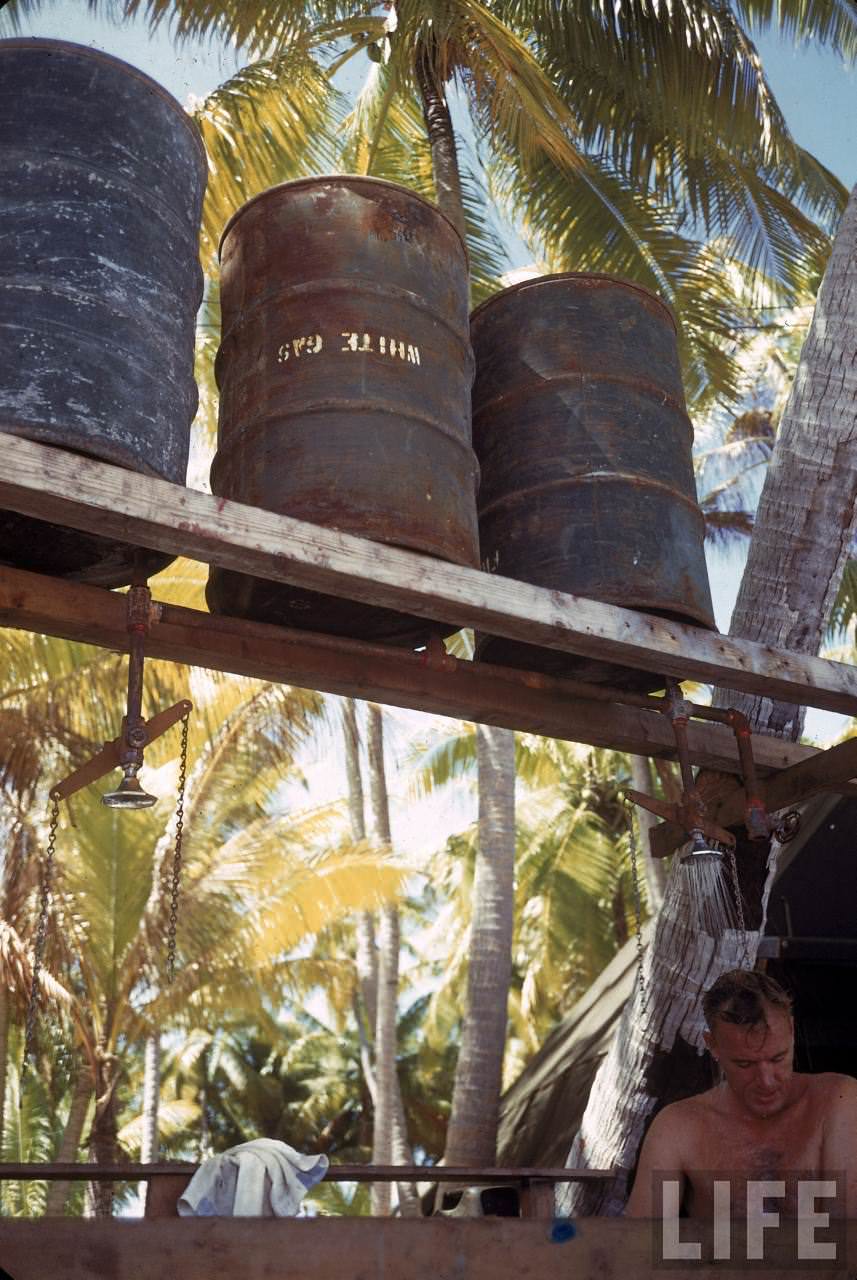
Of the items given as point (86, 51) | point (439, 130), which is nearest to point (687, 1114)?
point (86, 51)

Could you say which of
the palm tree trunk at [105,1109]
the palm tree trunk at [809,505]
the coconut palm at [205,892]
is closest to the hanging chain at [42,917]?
the palm tree trunk at [809,505]

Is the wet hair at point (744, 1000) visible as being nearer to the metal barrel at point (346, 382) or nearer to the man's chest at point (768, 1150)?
the man's chest at point (768, 1150)

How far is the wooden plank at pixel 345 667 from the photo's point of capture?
372cm

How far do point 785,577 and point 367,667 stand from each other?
83.8 inches

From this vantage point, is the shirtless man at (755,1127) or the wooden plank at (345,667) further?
the wooden plank at (345,667)

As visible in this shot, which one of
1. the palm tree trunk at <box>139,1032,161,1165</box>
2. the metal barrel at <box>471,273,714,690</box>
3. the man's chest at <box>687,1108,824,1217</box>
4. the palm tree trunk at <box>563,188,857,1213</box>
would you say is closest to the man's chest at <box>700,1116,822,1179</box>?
the man's chest at <box>687,1108,824,1217</box>

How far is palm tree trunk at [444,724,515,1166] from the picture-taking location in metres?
10.7

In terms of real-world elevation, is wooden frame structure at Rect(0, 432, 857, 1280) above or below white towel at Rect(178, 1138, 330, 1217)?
above

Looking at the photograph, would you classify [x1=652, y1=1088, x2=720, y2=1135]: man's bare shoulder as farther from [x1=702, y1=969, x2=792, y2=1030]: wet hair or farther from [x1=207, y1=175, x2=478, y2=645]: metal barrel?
[x1=207, y1=175, x2=478, y2=645]: metal barrel

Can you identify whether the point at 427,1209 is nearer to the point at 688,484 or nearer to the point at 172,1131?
the point at 688,484

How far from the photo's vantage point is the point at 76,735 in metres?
12.6

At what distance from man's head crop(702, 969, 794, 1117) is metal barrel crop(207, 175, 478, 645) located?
1409 millimetres

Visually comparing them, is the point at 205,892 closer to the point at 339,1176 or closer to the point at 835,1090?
the point at 339,1176

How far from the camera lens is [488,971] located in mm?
11430
